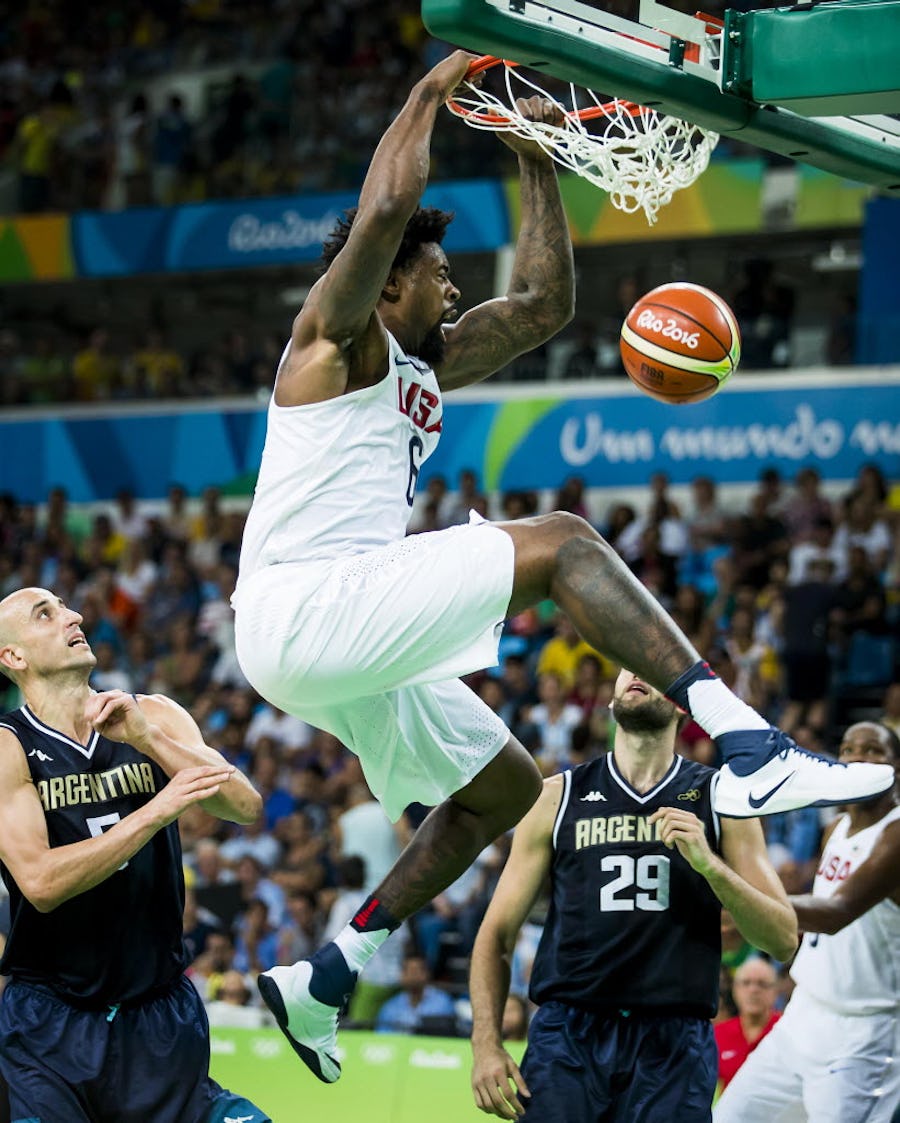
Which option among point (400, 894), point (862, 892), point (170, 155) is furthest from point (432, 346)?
point (170, 155)

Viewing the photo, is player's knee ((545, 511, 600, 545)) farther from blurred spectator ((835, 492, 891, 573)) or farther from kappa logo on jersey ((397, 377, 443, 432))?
blurred spectator ((835, 492, 891, 573))

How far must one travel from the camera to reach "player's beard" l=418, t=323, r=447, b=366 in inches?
202

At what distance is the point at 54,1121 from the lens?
5012 millimetres

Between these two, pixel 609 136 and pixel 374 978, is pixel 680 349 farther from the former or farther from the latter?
pixel 374 978

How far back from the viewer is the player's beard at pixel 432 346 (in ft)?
16.8

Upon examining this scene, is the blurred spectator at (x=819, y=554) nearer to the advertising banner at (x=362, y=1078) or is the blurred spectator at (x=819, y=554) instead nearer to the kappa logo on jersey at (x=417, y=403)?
the advertising banner at (x=362, y=1078)

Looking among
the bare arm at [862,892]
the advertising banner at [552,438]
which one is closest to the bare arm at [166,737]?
the bare arm at [862,892]

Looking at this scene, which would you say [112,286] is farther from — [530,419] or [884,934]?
[884,934]

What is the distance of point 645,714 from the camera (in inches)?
223

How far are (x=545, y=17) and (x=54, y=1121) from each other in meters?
3.41

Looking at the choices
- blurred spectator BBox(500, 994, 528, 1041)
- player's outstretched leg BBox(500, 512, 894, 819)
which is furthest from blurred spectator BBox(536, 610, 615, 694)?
player's outstretched leg BBox(500, 512, 894, 819)

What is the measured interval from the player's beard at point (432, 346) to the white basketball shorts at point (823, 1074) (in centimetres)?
310

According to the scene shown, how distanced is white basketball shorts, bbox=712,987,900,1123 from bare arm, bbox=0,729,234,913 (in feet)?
8.84

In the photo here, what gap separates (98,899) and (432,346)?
1960 mm
